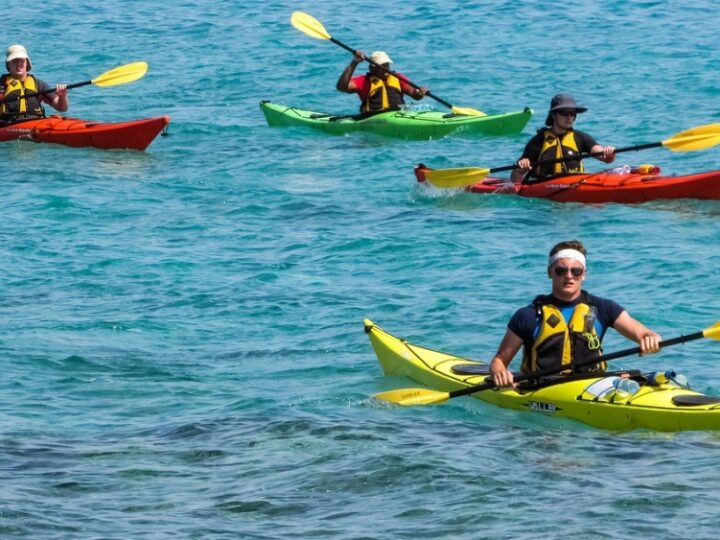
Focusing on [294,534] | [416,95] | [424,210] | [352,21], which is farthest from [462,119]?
[294,534]

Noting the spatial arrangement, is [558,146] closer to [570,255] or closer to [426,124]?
[426,124]

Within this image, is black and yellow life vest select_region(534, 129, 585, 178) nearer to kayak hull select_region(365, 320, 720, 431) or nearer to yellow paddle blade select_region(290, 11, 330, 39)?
kayak hull select_region(365, 320, 720, 431)

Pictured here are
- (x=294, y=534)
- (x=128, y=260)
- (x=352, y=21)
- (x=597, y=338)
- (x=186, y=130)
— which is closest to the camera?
(x=294, y=534)

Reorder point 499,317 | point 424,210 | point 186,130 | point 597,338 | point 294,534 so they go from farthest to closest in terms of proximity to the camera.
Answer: point 186,130, point 424,210, point 499,317, point 597,338, point 294,534

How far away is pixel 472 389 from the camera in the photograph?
913 centimetres

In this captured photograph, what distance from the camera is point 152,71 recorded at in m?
24.9

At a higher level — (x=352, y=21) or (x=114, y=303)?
(x=352, y=21)

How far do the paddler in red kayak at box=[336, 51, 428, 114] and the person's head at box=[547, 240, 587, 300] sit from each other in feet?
34.3

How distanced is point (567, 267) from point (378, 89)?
10.9 m

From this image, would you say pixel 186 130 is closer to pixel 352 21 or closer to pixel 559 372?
pixel 352 21

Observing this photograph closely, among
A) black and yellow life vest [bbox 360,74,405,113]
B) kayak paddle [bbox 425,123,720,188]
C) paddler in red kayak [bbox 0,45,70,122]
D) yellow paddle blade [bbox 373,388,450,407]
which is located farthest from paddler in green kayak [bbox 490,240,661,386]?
black and yellow life vest [bbox 360,74,405,113]

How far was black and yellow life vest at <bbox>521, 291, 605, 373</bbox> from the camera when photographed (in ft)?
28.8

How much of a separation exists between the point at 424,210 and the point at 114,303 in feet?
13.7

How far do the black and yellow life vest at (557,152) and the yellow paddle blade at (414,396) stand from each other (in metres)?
5.65
